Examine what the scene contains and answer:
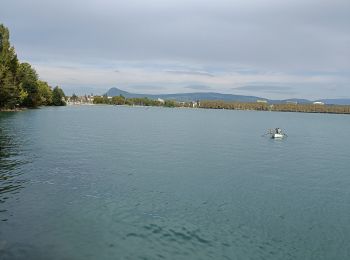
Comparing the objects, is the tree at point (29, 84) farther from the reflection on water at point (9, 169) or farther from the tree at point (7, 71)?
the reflection on water at point (9, 169)

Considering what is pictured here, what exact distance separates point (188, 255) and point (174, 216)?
7087 millimetres

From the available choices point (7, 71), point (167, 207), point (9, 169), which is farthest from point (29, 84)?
point (167, 207)

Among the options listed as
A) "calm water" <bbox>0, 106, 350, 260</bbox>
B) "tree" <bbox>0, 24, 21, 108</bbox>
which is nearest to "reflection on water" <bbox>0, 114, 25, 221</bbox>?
"calm water" <bbox>0, 106, 350, 260</bbox>

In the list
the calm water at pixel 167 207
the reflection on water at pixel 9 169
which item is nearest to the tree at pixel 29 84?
the reflection on water at pixel 9 169

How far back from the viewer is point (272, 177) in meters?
45.6

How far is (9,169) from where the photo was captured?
42.2 metres

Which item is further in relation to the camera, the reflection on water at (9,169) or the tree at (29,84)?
the tree at (29,84)

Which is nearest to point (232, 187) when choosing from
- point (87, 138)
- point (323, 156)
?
point (323, 156)

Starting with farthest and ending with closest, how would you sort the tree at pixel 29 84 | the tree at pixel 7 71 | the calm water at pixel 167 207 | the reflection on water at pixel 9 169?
1. the tree at pixel 29 84
2. the tree at pixel 7 71
3. the reflection on water at pixel 9 169
4. the calm water at pixel 167 207

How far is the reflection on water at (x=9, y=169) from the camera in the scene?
104 feet

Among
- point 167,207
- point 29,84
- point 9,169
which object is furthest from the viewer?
point 29,84

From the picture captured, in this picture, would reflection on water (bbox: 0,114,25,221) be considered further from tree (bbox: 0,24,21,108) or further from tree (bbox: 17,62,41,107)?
tree (bbox: 17,62,41,107)

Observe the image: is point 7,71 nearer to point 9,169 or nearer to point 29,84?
point 29,84

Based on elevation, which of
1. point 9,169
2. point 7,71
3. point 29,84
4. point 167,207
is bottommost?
point 167,207
